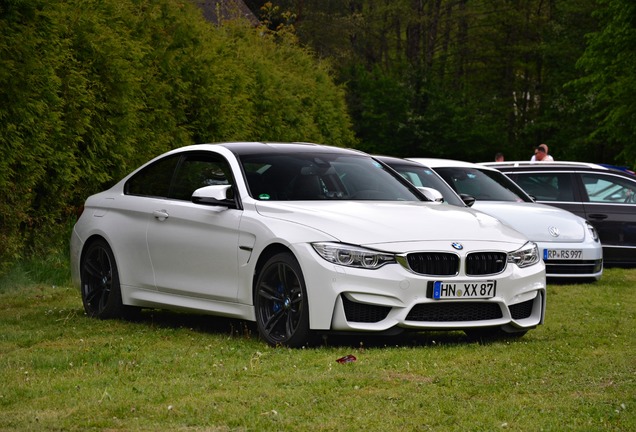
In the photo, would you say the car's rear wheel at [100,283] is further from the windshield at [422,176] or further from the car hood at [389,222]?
the windshield at [422,176]

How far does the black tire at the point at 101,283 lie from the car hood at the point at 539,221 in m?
6.54

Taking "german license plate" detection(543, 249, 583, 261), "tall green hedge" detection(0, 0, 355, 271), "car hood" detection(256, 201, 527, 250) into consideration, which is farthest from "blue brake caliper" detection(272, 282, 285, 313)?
"german license plate" detection(543, 249, 583, 261)

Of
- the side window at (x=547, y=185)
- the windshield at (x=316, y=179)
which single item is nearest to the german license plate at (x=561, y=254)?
the side window at (x=547, y=185)

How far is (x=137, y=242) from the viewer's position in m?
10.9

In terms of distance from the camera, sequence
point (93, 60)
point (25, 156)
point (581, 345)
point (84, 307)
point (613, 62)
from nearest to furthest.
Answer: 1. point (581, 345)
2. point (84, 307)
3. point (25, 156)
4. point (93, 60)
5. point (613, 62)

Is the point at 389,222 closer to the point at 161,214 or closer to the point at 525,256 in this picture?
the point at 525,256

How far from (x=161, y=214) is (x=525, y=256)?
310 cm

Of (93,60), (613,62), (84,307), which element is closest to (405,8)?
(613,62)

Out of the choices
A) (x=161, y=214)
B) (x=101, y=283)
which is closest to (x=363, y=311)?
(x=161, y=214)

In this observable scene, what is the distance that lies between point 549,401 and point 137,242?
5035mm

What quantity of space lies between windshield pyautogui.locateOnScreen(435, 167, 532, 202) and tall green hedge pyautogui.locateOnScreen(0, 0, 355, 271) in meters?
4.13

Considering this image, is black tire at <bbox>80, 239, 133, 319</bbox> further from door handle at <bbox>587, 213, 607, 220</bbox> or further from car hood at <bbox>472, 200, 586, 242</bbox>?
door handle at <bbox>587, 213, 607, 220</bbox>

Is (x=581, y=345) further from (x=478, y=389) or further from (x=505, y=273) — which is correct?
(x=478, y=389)

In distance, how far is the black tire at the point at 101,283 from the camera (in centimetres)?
1113
